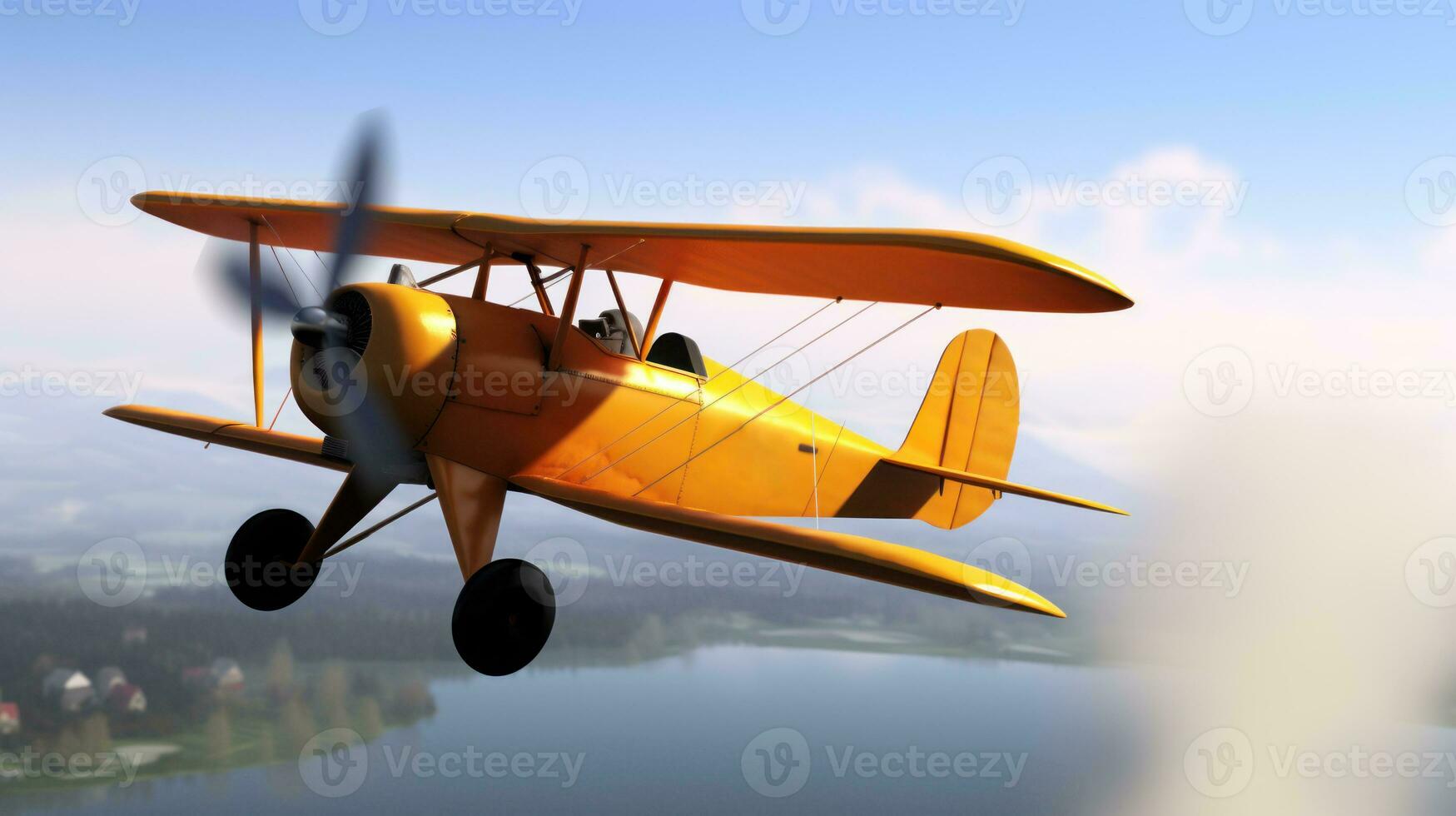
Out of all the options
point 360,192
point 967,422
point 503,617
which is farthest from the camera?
point 967,422

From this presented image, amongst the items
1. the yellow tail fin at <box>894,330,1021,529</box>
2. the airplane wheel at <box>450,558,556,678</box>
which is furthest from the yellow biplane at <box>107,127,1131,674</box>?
the yellow tail fin at <box>894,330,1021,529</box>

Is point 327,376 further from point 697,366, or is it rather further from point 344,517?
point 697,366

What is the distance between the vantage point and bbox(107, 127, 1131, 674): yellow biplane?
675 cm

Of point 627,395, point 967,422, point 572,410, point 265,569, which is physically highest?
point 967,422

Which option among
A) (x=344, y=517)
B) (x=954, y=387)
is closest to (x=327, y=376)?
(x=344, y=517)

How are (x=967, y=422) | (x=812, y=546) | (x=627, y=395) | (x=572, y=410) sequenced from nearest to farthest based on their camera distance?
(x=812, y=546) → (x=572, y=410) → (x=627, y=395) → (x=967, y=422)

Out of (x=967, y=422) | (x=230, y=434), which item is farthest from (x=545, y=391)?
(x=967, y=422)

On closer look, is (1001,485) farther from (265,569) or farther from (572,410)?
(265,569)

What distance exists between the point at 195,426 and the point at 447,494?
3872mm

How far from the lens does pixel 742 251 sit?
7.53 m

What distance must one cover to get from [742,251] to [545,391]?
70.4 inches

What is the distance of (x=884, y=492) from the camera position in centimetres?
1086

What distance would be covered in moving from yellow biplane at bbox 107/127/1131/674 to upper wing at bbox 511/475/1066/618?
0.01 meters

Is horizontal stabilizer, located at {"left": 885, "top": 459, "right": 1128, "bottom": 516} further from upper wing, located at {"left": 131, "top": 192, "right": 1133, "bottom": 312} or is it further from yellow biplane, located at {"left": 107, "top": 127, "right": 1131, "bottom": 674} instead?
upper wing, located at {"left": 131, "top": 192, "right": 1133, "bottom": 312}
